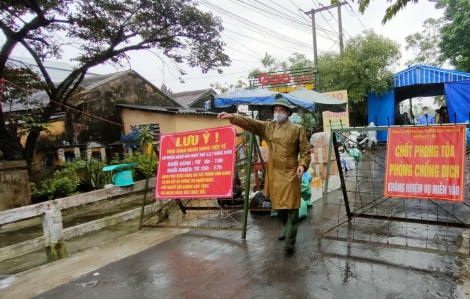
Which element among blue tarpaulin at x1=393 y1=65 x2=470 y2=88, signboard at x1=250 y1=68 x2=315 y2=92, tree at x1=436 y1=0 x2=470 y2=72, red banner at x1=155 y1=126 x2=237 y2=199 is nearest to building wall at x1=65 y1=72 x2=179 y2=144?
signboard at x1=250 y1=68 x2=315 y2=92

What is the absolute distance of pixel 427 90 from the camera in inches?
750

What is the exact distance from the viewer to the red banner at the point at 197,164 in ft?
15.6

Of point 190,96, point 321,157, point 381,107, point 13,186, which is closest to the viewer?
point 13,186

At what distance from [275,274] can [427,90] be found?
64.1 ft

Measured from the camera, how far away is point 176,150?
526cm

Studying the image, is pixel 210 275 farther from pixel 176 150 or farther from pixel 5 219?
pixel 5 219

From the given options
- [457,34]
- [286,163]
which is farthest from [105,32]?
[457,34]

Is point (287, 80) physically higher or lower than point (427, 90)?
higher

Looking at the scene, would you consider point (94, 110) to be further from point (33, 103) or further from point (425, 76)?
point (425, 76)

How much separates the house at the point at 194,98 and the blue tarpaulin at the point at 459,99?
12.1m

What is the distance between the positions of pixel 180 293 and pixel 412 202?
4861mm

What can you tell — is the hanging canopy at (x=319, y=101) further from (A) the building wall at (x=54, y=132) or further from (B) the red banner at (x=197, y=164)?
(A) the building wall at (x=54, y=132)

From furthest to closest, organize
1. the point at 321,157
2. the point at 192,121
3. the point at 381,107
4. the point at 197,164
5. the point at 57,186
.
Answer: the point at 381,107, the point at 192,121, the point at 321,157, the point at 57,186, the point at 197,164

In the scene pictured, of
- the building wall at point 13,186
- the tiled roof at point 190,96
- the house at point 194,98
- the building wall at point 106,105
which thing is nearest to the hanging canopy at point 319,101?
the building wall at point 106,105
